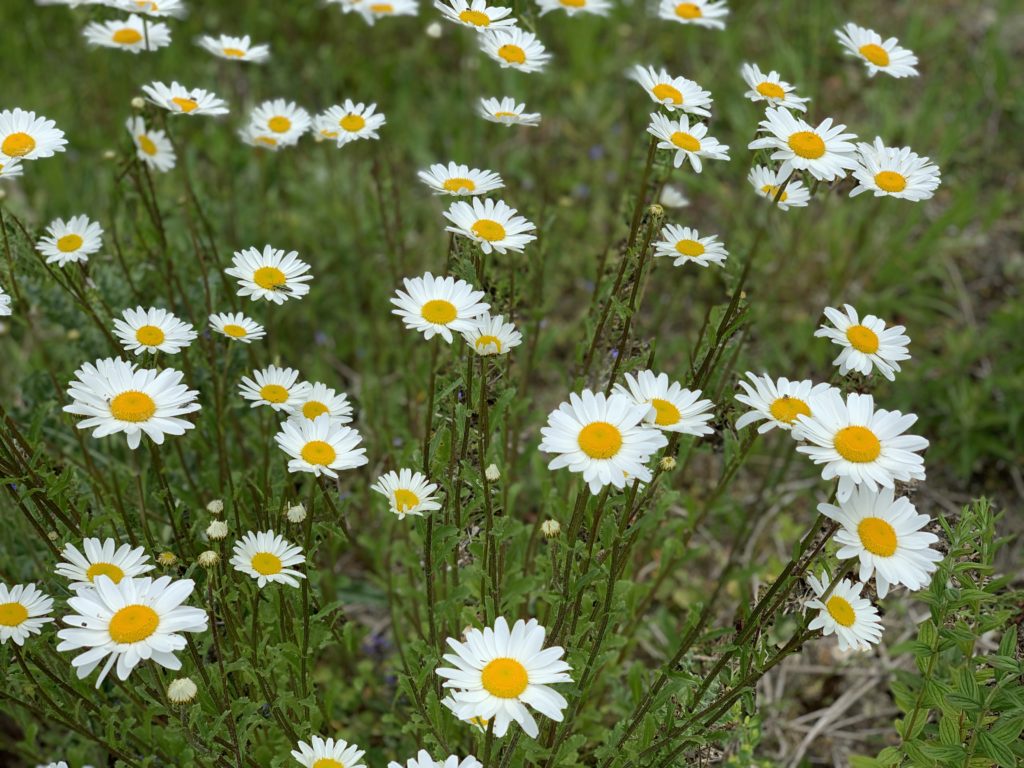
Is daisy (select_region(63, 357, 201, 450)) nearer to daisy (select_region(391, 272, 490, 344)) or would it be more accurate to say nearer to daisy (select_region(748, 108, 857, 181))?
daisy (select_region(391, 272, 490, 344))

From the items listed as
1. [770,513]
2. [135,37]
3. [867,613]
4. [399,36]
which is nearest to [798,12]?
[399,36]

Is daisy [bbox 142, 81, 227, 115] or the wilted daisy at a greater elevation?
daisy [bbox 142, 81, 227, 115]

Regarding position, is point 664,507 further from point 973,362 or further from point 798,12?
point 798,12

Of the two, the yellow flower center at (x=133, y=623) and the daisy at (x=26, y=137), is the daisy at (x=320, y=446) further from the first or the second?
the daisy at (x=26, y=137)

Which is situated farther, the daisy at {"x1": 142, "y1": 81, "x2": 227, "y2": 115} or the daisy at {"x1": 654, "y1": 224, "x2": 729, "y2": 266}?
the daisy at {"x1": 142, "y1": 81, "x2": 227, "y2": 115}

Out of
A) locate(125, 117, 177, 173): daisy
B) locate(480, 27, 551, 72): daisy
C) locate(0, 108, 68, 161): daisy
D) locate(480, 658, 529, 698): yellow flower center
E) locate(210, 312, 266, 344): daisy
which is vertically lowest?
locate(480, 658, 529, 698): yellow flower center

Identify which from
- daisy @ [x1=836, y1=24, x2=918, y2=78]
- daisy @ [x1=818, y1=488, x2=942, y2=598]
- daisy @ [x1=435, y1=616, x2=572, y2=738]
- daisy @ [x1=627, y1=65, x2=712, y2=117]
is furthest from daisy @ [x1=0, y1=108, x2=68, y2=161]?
daisy @ [x1=836, y1=24, x2=918, y2=78]
